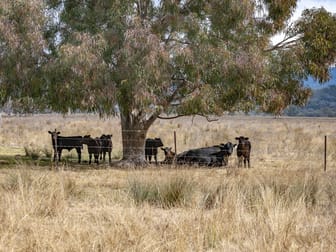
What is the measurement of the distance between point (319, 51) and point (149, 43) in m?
6.33

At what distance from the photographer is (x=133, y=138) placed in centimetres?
2022

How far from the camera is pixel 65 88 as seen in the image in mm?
16594

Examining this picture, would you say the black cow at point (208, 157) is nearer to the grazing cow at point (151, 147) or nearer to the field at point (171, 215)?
the grazing cow at point (151, 147)

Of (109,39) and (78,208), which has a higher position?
(109,39)

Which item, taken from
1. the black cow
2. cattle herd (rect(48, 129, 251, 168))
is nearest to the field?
cattle herd (rect(48, 129, 251, 168))

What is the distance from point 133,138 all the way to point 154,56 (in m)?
4.56

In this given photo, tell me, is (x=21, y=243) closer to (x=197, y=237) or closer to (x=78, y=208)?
(x=197, y=237)

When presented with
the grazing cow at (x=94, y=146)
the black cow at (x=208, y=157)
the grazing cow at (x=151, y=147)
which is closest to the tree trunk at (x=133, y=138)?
the black cow at (x=208, y=157)

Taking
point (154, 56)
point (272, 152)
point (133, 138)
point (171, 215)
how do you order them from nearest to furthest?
1. point (171, 215)
2. point (154, 56)
3. point (133, 138)
4. point (272, 152)

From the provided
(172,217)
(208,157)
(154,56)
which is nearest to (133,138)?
(208,157)

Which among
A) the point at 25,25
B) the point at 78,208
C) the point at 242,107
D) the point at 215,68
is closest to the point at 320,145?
the point at 242,107

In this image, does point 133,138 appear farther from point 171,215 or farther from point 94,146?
point 171,215

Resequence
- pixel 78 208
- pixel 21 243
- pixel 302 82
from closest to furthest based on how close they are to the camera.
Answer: pixel 21 243, pixel 78 208, pixel 302 82

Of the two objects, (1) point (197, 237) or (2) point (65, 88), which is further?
(2) point (65, 88)
